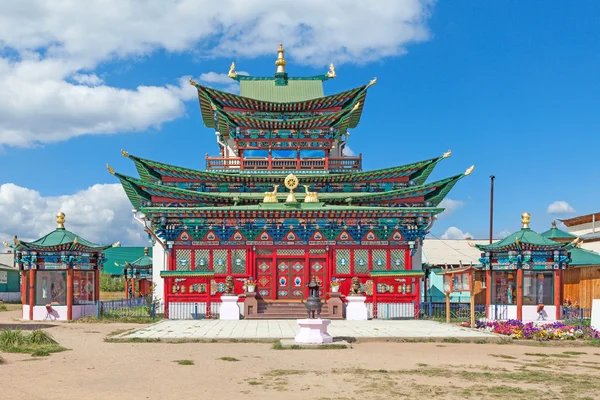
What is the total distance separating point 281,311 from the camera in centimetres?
3198

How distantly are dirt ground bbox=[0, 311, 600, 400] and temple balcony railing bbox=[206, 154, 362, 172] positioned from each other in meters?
18.4

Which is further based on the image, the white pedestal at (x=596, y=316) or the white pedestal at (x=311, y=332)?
the white pedestal at (x=596, y=316)

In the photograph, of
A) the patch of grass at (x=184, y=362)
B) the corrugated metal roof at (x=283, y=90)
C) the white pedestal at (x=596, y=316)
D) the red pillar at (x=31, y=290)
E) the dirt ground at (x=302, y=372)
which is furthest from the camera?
the corrugated metal roof at (x=283, y=90)

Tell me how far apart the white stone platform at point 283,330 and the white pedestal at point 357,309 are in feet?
2.55

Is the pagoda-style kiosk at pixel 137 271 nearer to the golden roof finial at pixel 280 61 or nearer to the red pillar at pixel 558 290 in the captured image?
the golden roof finial at pixel 280 61

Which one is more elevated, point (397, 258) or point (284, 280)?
point (397, 258)

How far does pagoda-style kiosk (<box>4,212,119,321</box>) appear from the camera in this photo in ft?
103

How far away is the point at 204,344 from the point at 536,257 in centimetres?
1647

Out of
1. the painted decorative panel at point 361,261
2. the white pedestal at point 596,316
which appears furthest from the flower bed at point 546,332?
the painted decorative panel at point 361,261

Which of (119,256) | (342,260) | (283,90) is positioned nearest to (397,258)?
(342,260)

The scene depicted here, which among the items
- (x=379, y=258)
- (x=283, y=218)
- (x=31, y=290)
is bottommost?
(x=31, y=290)

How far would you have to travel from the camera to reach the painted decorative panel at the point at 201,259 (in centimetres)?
3400

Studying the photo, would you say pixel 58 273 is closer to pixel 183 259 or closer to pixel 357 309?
pixel 183 259

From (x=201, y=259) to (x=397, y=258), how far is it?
33.9 feet
